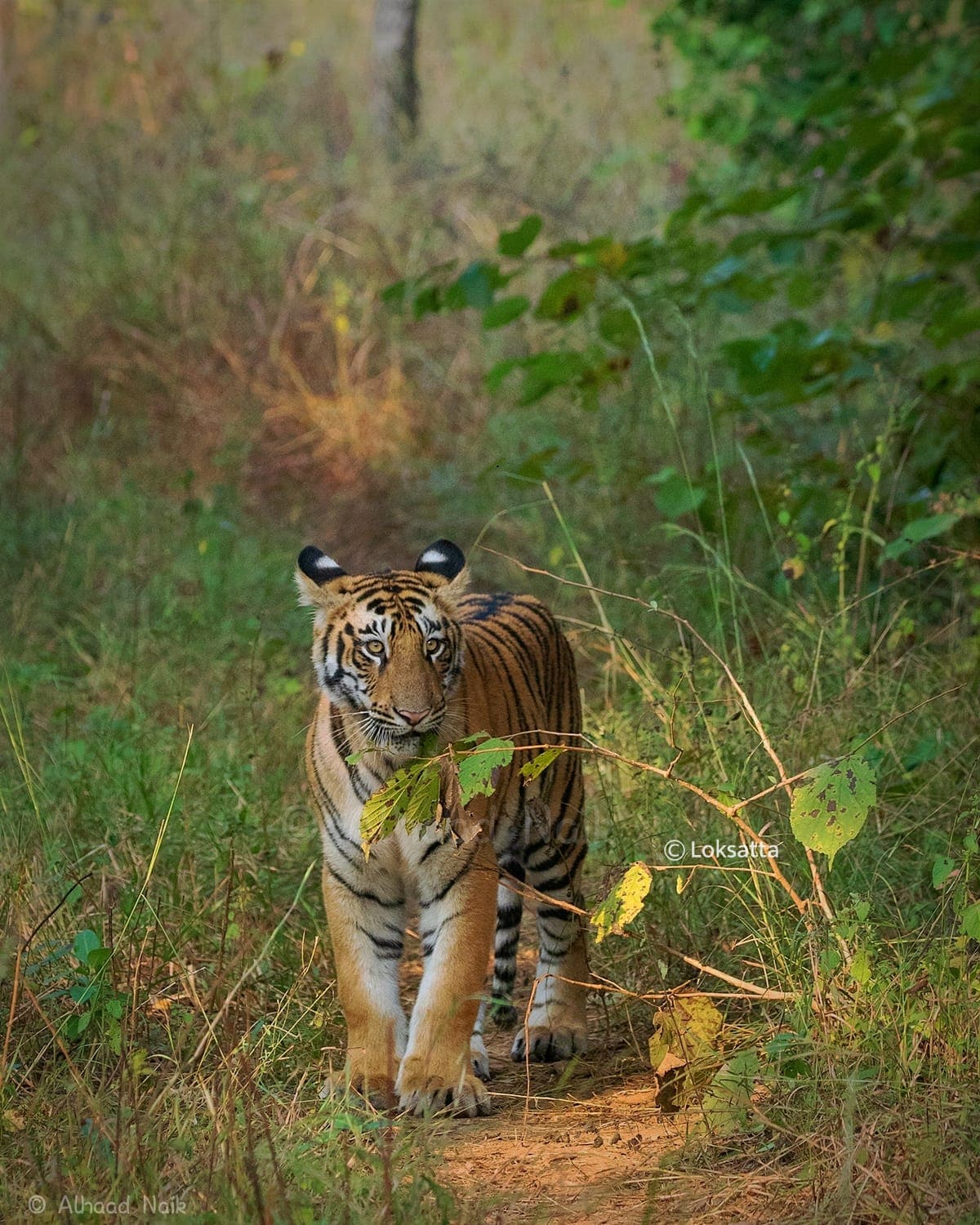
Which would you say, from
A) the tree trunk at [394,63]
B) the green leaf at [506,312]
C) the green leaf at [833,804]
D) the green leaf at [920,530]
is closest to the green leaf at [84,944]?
the green leaf at [833,804]

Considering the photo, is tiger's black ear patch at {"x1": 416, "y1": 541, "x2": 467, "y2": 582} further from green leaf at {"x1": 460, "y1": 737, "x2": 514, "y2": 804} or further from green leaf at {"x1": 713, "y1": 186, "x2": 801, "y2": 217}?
green leaf at {"x1": 713, "y1": 186, "x2": 801, "y2": 217}

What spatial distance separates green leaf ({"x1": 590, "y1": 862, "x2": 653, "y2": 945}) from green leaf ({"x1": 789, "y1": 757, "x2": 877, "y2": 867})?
31 cm

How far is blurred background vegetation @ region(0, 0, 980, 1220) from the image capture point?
306 centimetres

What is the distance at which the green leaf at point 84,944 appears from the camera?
3.44m

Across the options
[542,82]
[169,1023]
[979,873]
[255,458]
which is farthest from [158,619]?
[542,82]

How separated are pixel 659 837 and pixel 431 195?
6.35 meters

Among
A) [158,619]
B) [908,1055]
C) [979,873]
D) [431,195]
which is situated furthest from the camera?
[431,195]

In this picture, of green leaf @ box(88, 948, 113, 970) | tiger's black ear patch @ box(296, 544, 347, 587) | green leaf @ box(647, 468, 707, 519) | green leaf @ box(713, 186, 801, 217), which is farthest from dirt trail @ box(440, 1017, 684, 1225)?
green leaf @ box(713, 186, 801, 217)

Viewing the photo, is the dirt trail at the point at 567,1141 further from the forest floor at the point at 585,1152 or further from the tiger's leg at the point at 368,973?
the tiger's leg at the point at 368,973

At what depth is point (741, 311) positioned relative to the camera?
17.5 feet

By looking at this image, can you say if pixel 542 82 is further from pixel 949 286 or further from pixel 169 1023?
pixel 169 1023

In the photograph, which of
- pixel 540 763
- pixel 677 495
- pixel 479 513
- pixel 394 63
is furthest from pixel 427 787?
pixel 394 63

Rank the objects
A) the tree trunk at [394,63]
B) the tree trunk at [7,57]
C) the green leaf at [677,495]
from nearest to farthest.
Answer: the green leaf at [677,495] → the tree trunk at [394,63] → the tree trunk at [7,57]

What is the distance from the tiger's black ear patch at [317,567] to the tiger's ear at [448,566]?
205 mm
